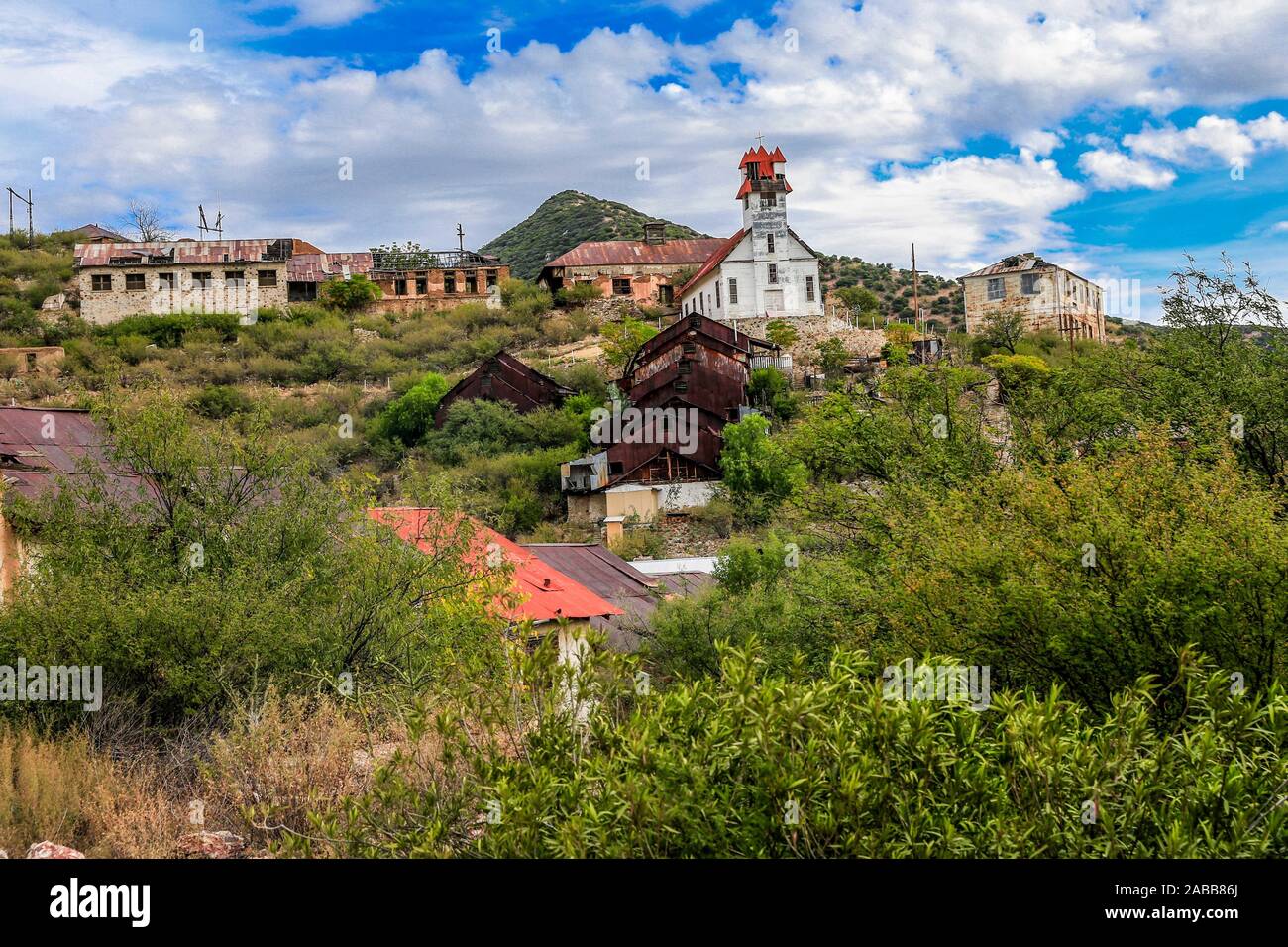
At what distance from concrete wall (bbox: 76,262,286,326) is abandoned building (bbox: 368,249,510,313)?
5.40m

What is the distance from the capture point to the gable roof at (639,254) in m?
64.6

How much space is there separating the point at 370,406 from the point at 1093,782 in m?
46.4

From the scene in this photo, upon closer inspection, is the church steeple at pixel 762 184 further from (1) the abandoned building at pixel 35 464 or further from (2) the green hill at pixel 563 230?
(1) the abandoned building at pixel 35 464

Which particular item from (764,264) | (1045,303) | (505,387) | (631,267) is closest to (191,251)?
(631,267)

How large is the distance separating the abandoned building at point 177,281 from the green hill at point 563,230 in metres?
26.0

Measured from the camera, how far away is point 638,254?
65312mm

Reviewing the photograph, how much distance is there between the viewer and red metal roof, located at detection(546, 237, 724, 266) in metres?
64.6

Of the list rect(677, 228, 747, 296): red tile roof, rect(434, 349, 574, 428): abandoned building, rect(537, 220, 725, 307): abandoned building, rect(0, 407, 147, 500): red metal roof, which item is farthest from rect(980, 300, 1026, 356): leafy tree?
rect(0, 407, 147, 500): red metal roof

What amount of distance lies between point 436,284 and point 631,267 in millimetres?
10373

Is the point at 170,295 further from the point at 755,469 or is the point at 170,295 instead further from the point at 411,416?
the point at 755,469

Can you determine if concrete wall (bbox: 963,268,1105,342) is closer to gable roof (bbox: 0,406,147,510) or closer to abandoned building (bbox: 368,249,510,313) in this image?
abandoned building (bbox: 368,249,510,313)

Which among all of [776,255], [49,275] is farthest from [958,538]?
[49,275]
